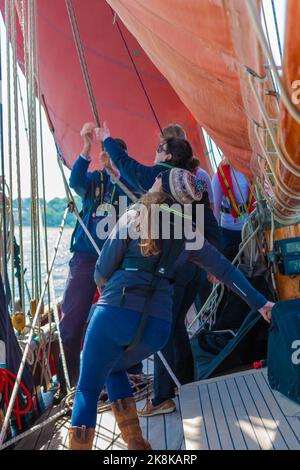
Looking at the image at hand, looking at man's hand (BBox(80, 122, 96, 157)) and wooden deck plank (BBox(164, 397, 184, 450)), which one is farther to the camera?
man's hand (BBox(80, 122, 96, 157))

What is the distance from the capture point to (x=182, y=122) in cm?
672

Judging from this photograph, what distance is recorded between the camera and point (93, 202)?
10.8ft

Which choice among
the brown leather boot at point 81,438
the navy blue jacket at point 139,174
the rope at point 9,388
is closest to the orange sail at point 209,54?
the navy blue jacket at point 139,174

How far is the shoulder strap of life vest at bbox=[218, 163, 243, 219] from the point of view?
382 cm

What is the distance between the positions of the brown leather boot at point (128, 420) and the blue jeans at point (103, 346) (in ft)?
0.63

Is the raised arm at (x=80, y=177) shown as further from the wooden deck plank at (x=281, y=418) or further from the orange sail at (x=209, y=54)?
the wooden deck plank at (x=281, y=418)

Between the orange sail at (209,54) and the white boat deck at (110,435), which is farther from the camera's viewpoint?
the white boat deck at (110,435)

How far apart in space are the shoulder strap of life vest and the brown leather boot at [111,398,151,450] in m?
1.79

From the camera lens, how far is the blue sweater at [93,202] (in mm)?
3262

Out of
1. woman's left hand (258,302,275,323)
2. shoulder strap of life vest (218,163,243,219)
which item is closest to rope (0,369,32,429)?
woman's left hand (258,302,275,323)

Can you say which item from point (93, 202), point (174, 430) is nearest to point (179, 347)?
point (174, 430)

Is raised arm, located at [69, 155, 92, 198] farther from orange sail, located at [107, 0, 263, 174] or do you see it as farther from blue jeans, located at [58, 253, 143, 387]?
orange sail, located at [107, 0, 263, 174]

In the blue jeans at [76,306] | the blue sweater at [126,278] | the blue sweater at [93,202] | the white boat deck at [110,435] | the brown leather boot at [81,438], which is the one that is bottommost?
the white boat deck at [110,435]

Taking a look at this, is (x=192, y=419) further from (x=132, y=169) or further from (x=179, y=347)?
(x=132, y=169)
